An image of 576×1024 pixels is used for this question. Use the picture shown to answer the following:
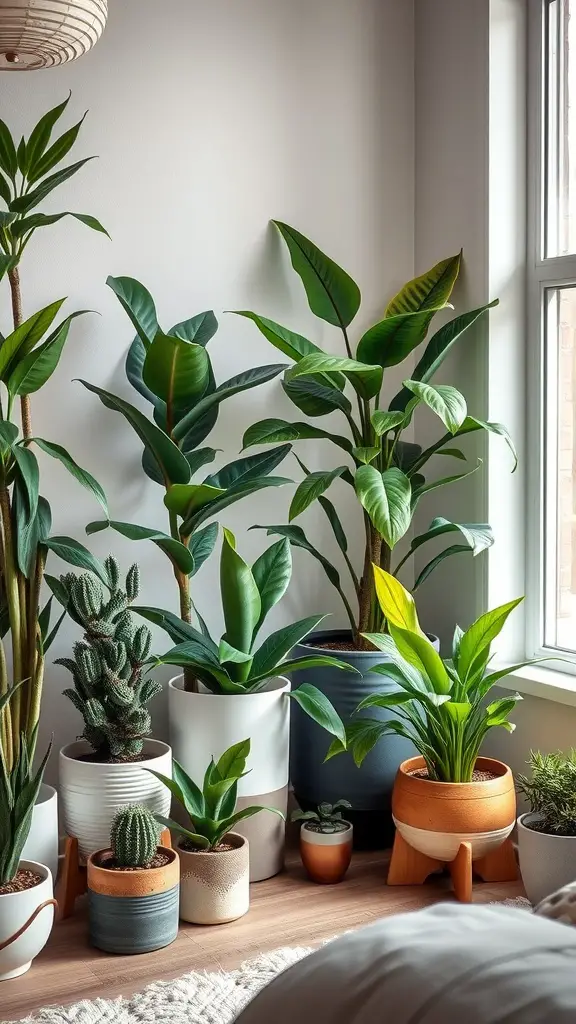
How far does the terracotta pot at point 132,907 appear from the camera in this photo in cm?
226

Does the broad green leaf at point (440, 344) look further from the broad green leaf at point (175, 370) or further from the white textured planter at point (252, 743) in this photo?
the white textured planter at point (252, 743)

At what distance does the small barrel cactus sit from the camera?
7.46 feet

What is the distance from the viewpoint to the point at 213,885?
241 cm

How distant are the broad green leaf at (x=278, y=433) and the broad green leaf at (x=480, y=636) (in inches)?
23.7

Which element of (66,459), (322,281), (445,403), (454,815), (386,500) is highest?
(322,281)

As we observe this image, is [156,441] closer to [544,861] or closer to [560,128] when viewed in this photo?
[544,861]

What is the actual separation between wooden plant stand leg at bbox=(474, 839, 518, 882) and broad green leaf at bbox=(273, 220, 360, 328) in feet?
4.73

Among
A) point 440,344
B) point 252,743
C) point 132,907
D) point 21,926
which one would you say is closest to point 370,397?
point 440,344

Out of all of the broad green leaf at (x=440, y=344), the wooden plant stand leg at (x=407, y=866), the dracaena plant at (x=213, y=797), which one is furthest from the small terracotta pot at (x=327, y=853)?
the broad green leaf at (x=440, y=344)

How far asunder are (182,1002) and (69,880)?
52cm

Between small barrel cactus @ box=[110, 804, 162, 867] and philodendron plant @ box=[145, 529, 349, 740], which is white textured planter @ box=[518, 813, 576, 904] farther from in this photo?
small barrel cactus @ box=[110, 804, 162, 867]

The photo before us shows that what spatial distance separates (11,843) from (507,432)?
5.14 feet

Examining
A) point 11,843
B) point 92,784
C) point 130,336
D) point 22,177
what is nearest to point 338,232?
point 130,336

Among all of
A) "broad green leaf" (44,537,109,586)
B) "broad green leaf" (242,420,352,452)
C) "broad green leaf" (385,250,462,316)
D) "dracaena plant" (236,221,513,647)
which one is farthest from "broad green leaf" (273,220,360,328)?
"broad green leaf" (44,537,109,586)
